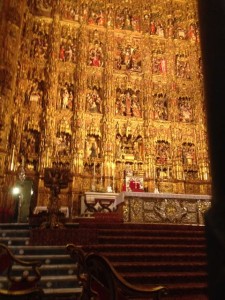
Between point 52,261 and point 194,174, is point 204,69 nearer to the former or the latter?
point 52,261

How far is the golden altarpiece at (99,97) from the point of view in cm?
1184

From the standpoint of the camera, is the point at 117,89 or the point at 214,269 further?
the point at 117,89

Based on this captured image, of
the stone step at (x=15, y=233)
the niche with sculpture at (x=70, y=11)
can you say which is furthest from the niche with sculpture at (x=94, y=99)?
the stone step at (x=15, y=233)

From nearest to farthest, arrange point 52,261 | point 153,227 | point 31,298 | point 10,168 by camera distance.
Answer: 1. point 31,298
2. point 52,261
3. point 153,227
4. point 10,168

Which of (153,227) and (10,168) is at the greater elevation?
(10,168)

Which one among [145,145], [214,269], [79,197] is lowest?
[214,269]

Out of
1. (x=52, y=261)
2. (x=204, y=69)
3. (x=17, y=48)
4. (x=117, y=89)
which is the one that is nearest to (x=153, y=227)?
(x=52, y=261)

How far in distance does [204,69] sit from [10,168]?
10.5 meters

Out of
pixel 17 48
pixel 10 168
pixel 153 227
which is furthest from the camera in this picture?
pixel 17 48

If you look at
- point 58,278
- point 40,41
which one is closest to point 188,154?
point 40,41

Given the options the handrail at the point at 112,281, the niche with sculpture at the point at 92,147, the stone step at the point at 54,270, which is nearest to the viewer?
the handrail at the point at 112,281

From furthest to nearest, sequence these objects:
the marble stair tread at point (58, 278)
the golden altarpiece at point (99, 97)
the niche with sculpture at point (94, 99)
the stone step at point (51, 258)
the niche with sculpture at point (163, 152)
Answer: the niche with sculpture at point (94, 99) < the niche with sculpture at point (163, 152) < the golden altarpiece at point (99, 97) < the stone step at point (51, 258) < the marble stair tread at point (58, 278)

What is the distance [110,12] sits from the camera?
15.2 metres

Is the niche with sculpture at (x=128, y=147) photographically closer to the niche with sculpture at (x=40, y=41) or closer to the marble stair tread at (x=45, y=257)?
the niche with sculpture at (x=40, y=41)
